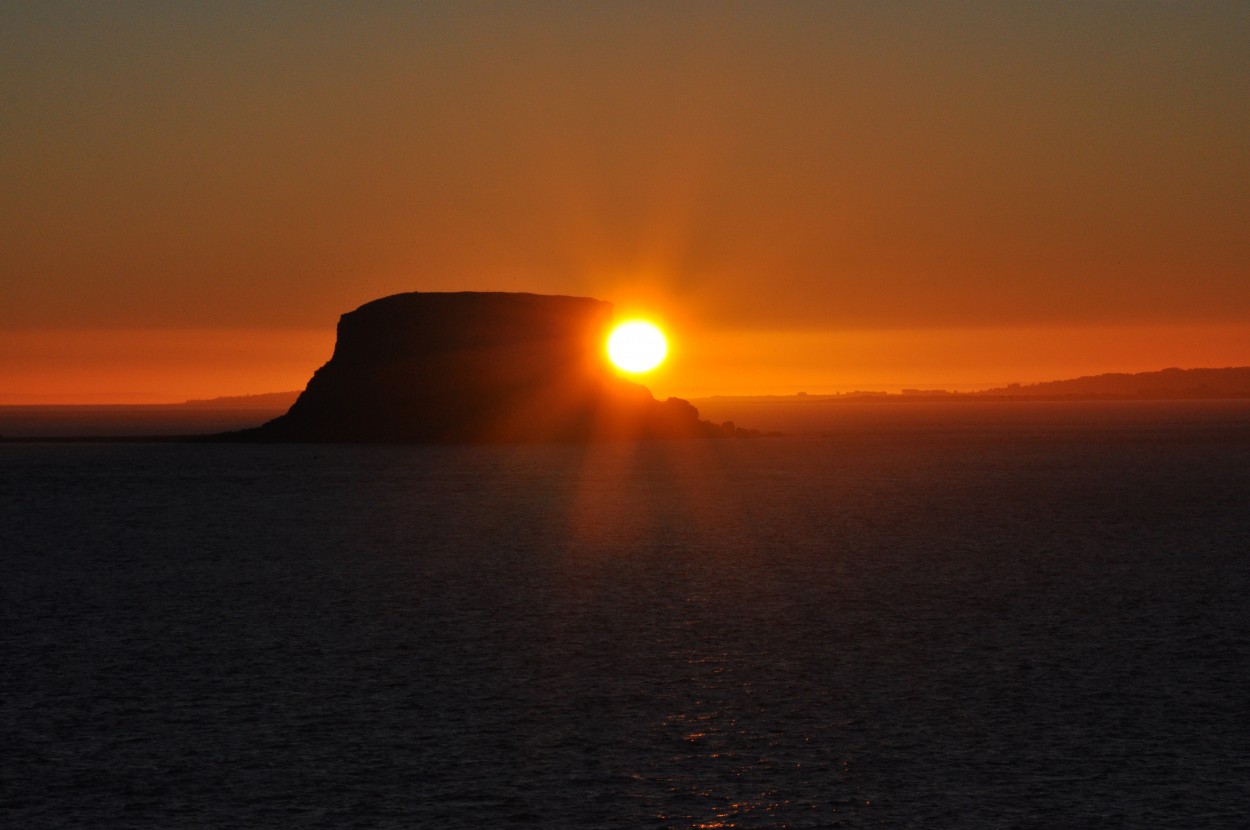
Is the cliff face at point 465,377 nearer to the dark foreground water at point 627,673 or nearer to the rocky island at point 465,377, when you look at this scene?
the rocky island at point 465,377

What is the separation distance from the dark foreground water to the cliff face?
340 ft

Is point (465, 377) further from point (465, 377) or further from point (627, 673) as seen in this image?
point (627, 673)

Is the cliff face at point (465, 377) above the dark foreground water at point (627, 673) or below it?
above

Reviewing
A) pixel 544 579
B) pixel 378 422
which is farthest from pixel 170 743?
pixel 378 422

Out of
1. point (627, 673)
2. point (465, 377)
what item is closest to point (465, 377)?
point (465, 377)

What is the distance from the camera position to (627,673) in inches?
1047

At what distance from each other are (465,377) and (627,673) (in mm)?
145981

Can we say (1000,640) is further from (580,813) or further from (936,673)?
(580,813)

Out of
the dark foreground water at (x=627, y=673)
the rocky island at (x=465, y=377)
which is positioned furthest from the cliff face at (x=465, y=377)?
the dark foreground water at (x=627, y=673)

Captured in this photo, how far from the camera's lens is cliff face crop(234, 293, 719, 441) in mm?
170750

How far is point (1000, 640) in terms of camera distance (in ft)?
100

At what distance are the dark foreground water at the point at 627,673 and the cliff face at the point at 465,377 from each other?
10360 cm

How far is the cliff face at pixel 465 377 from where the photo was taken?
171 meters

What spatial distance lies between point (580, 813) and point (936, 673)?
11.3m
